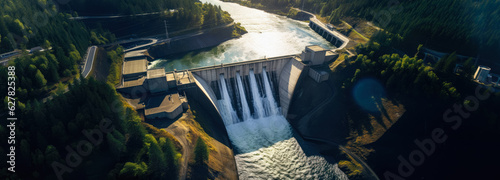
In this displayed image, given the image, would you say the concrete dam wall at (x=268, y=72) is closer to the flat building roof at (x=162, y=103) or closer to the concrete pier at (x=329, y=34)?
the flat building roof at (x=162, y=103)

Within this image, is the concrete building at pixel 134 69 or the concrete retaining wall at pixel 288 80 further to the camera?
the concrete retaining wall at pixel 288 80

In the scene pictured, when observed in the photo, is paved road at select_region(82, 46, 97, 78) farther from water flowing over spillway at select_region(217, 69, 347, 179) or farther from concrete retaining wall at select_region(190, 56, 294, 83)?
water flowing over spillway at select_region(217, 69, 347, 179)

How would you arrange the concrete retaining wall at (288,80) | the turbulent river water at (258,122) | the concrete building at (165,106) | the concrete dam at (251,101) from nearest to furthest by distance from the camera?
the concrete building at (165,106) → the turbulent river water at (258,122) → the concrete dam at (251,101) → the concrete retaining wall at (288,80)

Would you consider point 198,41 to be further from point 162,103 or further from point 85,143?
point 85,143

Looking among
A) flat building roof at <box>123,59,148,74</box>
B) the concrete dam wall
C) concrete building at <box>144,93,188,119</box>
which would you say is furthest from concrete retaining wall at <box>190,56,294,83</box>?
flat building roof at <box>123,59,148,74</box>

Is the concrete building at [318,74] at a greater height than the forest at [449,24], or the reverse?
the forest at [449,24]

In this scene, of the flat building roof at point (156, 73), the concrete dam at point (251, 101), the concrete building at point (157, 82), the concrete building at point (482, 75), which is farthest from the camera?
the flat building roof at point (156, 73)

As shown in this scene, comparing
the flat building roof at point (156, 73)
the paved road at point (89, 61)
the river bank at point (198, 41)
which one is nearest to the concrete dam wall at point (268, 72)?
the flat building roof at point (156, 73)
